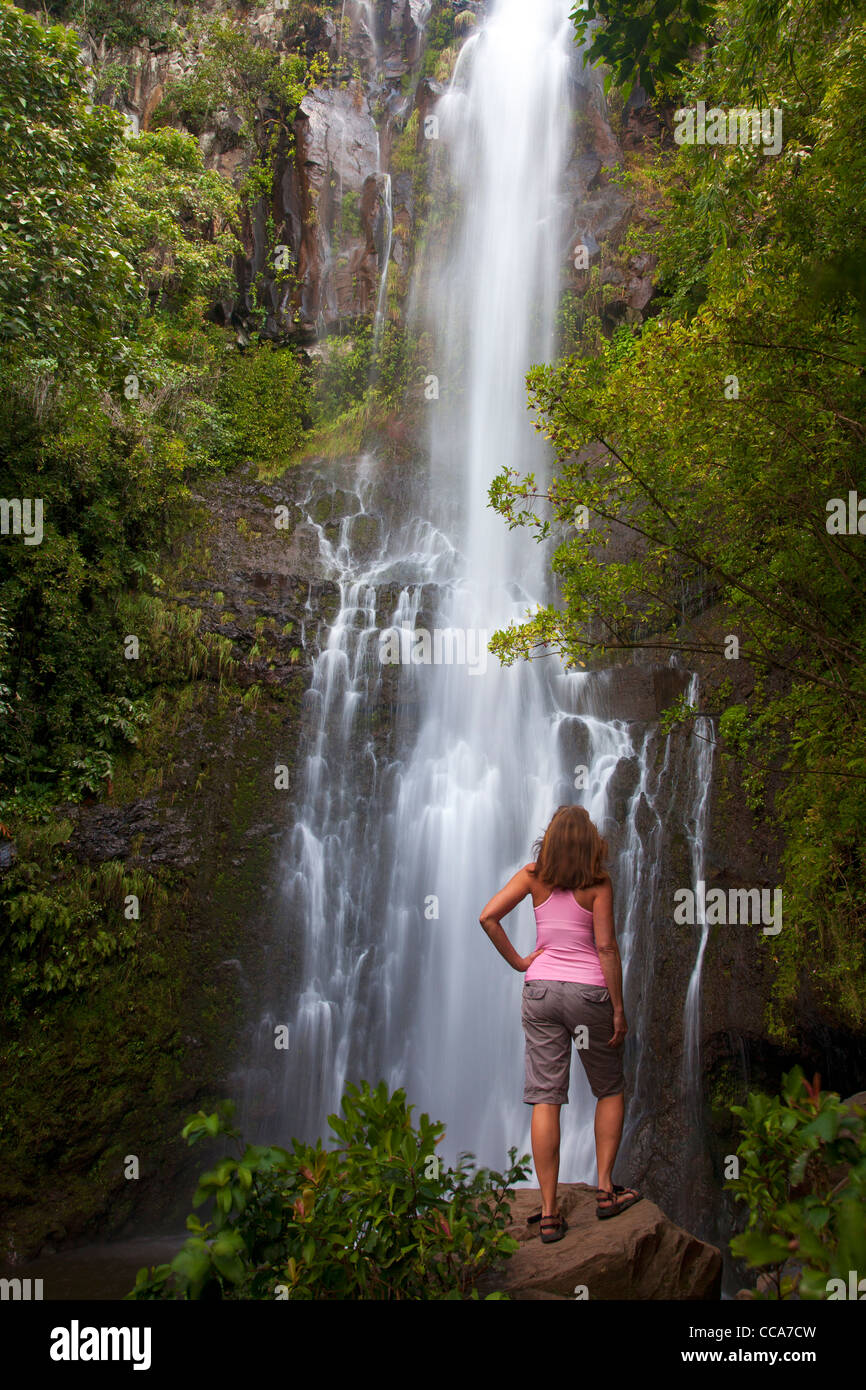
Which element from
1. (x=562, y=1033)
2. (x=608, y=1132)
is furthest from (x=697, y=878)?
(x=562, y=1033)

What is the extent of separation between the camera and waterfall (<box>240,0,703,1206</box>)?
31.3 ft

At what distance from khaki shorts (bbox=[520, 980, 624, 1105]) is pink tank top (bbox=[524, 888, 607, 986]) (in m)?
0.04

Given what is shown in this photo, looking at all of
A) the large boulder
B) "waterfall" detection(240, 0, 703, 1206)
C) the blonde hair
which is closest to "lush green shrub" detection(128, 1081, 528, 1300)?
the large boulder

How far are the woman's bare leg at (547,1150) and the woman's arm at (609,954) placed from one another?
45cm

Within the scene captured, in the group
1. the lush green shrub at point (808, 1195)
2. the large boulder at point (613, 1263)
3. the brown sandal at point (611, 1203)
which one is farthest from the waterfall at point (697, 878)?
the lush green shrub at point (808, 1195)

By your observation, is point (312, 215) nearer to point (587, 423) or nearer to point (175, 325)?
point (175, 325)

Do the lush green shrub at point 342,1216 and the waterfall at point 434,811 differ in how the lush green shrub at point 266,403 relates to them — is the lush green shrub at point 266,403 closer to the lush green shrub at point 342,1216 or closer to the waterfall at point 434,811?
the waterfall at point 434,811

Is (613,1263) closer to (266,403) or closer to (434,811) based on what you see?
(434,811)

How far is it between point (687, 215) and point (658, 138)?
7140 mm

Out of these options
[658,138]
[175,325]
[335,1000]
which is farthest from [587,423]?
[658,138]

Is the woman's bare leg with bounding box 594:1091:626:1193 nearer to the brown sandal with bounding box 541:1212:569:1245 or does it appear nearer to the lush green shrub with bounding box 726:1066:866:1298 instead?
the brown sandal with bounding box 541:1212:569:1245

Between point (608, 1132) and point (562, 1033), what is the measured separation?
52 cm

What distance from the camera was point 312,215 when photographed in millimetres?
18906

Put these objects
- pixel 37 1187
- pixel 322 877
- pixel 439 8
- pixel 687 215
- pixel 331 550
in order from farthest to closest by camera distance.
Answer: pixel 439 8 < pixel 331 550 < pixel 687 215 < pixel 322 877 < pixel 37 1187
